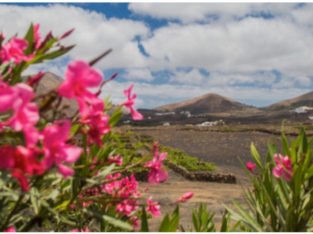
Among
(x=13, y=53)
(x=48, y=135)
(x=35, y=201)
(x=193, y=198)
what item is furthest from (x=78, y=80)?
(x=193, y=198)

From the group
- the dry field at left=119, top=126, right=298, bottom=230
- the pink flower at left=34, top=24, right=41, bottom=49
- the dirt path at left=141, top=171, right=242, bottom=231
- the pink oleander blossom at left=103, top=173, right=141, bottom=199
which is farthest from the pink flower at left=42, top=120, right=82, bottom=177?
the dirt path at left=141, top=171, right=242, bottom=231

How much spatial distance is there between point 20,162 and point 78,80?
18 centimetres

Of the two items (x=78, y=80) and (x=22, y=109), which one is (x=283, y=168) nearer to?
(x=78, y=80)

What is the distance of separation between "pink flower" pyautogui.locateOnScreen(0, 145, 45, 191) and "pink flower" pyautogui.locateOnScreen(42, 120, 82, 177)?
0.08ft

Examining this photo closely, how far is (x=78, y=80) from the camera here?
0.85 meters

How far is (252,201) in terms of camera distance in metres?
2.25

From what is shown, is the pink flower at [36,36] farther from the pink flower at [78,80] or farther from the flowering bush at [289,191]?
the flowering bush at [289,191]

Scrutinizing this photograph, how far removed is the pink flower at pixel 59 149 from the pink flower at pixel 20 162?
25 millimetres

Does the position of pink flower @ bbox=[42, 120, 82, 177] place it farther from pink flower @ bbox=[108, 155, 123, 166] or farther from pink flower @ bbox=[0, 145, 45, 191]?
pink flower @ bbox=[108, 155, 123, 166]

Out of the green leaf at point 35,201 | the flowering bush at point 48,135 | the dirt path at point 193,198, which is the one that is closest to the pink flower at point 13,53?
the flowering bush at point 48,135

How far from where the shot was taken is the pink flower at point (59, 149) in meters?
0.77

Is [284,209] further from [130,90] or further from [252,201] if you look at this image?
[130,90]

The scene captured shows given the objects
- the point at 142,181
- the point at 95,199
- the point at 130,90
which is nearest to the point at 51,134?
the point at 130,90

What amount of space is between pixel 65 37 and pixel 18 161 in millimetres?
764
